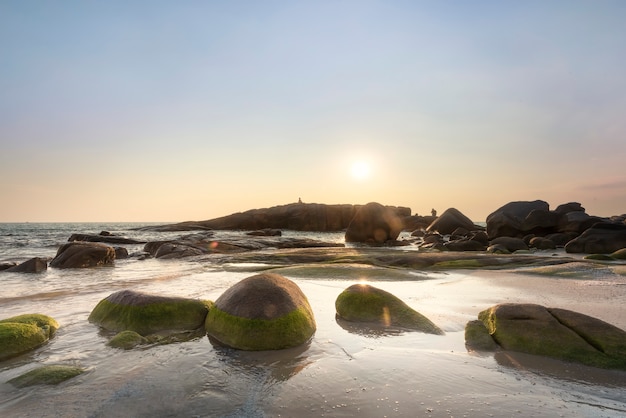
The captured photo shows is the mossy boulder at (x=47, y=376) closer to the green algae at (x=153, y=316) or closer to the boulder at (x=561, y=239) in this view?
the green algae at (x=153, y=316)

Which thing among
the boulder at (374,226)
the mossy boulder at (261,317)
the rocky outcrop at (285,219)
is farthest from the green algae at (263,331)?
the rocky outcrop at (285,219)

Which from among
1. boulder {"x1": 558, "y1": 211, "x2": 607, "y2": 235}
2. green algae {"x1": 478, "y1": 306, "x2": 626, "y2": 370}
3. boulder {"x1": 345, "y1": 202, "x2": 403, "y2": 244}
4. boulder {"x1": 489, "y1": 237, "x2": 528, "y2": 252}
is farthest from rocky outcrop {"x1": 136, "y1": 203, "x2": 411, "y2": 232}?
green algae {"x1": 478, "y1": 306, "x2": 626, "y2": 370}

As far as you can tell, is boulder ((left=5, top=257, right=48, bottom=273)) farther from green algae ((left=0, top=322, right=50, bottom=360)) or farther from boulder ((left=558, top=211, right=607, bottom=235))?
boulder ((left=558, top=211, right=607, bottom=235))

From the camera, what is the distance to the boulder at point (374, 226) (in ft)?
117

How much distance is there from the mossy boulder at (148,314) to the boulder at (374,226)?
29.4 metres

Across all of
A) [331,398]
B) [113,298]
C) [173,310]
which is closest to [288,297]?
[173,310]

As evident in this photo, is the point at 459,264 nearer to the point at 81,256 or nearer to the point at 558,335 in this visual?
the point at 558,335

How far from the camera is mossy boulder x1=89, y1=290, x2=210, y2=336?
21.3ft

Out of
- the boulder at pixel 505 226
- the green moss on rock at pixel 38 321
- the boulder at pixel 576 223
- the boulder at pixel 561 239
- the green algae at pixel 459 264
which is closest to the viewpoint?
the green moss on rock at pixel 38 321

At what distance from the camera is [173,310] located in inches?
265

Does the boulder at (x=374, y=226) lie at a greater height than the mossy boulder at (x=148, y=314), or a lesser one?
greater

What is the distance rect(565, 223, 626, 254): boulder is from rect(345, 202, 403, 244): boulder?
647 inches

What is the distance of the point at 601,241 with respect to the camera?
19672 millimetres

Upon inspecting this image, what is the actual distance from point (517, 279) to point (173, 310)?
9.55 meters
